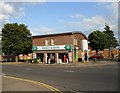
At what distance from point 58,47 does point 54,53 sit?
6.02 ft

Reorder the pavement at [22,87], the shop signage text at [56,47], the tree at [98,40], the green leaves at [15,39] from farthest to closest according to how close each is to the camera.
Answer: the tree at [98,40] < the green leaves at [15,39] < the shop signage text at [56,47] < the pavement at [22,87]

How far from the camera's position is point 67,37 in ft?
181

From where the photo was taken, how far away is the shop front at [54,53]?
2108 inches

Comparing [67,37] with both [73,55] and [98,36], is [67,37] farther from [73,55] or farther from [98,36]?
[98,36]

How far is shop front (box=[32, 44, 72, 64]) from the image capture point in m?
53.5

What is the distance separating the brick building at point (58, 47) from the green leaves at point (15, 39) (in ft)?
9.11

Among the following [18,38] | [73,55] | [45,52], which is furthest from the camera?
[18,38]

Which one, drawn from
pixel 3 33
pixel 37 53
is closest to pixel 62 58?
pixel 37 53

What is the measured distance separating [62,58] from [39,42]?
7.31 meters

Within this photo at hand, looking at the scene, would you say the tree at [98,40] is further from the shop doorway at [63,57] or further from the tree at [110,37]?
the shop doorway at [63,57]

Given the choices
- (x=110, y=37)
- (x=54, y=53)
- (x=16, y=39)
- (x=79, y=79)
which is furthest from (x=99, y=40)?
(x=79, y=79)

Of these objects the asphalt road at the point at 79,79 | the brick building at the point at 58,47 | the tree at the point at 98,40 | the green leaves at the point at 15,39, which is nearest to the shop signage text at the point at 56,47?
the brick building at the point at 58,47

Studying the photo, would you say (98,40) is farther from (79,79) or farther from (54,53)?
(79,79)

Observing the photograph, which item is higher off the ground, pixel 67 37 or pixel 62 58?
pixel 67 37
